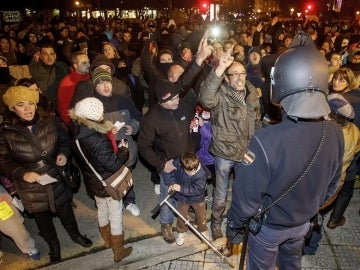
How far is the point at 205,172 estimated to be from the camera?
424 centimetres

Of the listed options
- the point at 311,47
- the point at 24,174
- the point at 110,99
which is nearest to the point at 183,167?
the point at 110,99

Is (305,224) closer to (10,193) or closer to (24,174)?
(24,174)

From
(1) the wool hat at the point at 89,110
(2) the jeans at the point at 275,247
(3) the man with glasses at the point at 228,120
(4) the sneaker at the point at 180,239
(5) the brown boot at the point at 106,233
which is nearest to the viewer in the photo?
(2) the jeans at the point at 275,247

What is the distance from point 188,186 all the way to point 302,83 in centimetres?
239

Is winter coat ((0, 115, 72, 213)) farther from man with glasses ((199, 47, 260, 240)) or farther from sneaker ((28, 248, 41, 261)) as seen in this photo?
man with glasses ((199, 47, 260, 240))

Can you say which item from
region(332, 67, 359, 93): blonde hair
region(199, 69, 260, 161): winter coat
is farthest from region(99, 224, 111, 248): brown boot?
region(332, 67, 359, 93): blonde hair

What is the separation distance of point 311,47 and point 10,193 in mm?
4043

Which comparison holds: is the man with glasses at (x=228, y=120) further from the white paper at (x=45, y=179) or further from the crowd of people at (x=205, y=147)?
the white paper at (x=45, y=179)

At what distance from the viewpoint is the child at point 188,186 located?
4.04 meters

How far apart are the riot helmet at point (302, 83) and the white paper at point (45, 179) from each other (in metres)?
2.89

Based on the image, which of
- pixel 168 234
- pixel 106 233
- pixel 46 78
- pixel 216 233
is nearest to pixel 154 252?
pixel 168 234

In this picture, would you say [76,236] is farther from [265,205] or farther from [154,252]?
[265,205]

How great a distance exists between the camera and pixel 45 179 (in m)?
3.87

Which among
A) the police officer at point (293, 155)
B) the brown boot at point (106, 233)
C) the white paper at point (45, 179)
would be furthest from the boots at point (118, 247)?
the police officer at point (293, 155)
